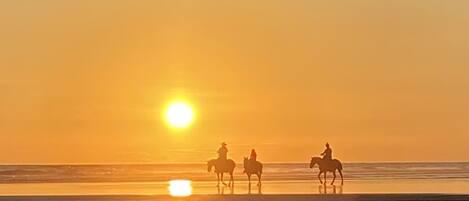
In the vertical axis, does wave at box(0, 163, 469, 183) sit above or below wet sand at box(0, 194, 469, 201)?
above

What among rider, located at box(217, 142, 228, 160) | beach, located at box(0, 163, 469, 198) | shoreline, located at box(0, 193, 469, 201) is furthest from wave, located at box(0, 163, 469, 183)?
shoreline, located at box(0, 193, 469, 201)

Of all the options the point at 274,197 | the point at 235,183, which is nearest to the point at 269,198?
the point at 274,197

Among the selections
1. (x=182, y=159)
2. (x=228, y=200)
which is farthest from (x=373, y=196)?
(x=182, y=159)

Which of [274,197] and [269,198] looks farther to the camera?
[274,197]

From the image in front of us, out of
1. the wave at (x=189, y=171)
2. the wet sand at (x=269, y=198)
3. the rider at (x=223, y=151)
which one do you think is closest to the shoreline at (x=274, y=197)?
the wet sand at (x=269, y=198)

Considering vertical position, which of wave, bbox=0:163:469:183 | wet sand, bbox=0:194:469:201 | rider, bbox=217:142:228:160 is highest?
wave, bbox=0:163:469:183

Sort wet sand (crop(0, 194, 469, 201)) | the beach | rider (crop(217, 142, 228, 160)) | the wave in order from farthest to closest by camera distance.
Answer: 1. the wave
2. rider (crop(217, 142, 228, 160))
3. the beach
4. wet sand (crop(0, 194, 469, 201))

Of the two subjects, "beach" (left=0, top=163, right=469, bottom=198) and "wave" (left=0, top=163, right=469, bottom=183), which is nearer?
"beach" (left=0, top=163, right=469, bottom=198)

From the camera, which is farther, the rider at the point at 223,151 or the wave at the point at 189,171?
the wave at the point at 189,171

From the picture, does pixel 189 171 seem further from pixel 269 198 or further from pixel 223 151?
pixel 269 198

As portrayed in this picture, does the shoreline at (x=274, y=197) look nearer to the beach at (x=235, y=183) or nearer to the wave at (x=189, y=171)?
the beach at (x=235, y=183)

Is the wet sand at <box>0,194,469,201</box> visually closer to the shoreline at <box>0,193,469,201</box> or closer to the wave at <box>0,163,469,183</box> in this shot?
the shoreline at <box>0,193,469,201</box>

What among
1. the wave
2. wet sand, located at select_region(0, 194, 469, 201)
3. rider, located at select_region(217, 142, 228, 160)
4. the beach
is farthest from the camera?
the wave

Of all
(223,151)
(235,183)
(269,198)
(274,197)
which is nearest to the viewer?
(269,198)
